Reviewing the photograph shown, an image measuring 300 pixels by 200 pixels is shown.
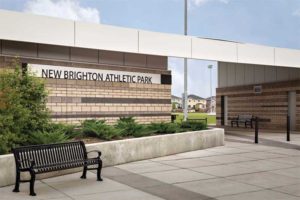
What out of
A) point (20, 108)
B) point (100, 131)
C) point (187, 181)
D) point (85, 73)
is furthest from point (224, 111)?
point (20, 108)

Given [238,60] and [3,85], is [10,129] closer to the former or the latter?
[3,85]

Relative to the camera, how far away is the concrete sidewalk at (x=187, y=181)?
7.61 meters

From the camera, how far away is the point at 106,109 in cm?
1692

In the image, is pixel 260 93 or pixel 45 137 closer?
pixel 45 137

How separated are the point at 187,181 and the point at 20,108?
4251 millimetres

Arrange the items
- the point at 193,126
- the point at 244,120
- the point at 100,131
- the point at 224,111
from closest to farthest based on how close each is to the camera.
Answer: the point at 100,131, the point at 193,126, the point at 244,120, the point at 224,111

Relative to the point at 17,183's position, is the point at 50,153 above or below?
above

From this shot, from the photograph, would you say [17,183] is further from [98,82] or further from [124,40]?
[98,82]

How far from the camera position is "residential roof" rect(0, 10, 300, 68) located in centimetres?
1342

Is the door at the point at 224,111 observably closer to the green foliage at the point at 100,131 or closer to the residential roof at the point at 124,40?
the residential roof at the point at 124,40

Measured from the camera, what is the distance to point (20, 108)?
32.2 feet

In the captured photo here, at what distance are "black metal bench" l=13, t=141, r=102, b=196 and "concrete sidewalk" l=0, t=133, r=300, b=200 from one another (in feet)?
1.26

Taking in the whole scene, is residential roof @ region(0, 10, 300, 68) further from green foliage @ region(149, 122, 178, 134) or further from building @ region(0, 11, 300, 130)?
green foliage @ region(149, 122, 178, 134)

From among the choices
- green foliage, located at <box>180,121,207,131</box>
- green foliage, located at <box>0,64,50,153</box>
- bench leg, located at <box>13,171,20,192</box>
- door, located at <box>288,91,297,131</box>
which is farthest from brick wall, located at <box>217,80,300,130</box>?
bench leg, located at <box>13,171,20,192</box>
